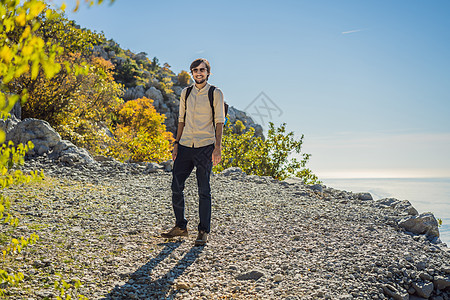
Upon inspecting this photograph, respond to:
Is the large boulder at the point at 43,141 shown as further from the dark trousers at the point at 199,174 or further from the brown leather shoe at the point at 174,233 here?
the dark trousers at the point at 199,174

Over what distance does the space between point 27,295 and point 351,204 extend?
8.80 metres

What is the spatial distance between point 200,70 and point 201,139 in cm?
111

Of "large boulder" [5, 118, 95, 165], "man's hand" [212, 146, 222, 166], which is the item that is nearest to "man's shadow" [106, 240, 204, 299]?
"man's hand" [212, 146, 222, 166]

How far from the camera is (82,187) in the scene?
9.22 m

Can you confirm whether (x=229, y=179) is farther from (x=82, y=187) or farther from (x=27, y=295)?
(x=27, y=295)

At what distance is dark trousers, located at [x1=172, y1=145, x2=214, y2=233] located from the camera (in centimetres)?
530

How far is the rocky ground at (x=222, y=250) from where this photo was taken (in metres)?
4.14

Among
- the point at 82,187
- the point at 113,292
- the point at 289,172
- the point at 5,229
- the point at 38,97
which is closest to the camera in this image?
the point at 113,292

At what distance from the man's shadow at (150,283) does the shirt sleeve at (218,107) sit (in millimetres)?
2160

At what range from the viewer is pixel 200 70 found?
5.34 meters

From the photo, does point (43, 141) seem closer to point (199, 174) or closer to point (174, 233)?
point (174, 233)

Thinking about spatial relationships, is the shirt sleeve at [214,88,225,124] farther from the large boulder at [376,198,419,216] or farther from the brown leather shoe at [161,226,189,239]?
the large boulder at [376,198,419,216]

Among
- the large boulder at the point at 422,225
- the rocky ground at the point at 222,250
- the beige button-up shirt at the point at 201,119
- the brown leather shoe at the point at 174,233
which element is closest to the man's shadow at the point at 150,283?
the rocky ground at the point at 222,250

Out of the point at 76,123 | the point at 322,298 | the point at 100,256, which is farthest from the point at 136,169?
the point at 322,298
